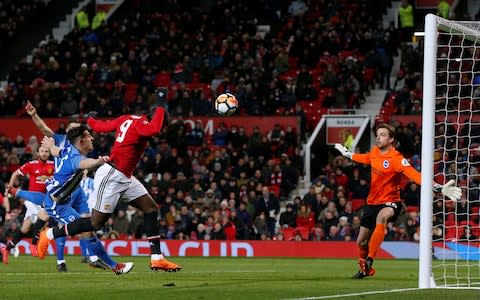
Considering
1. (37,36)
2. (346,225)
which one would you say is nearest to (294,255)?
(346,225)

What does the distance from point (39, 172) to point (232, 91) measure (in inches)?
478

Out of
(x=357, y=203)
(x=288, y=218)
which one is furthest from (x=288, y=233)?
(x=357, y=203)

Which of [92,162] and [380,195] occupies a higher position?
[92,162]

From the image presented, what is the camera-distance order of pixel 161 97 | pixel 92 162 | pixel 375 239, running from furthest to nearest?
pixel 375 239
pixel 92 162
pixel 161 97

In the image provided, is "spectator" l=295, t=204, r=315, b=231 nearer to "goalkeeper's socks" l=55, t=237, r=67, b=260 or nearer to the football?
"goalkeeper's socks" l=55, t=237, r=67, b=260

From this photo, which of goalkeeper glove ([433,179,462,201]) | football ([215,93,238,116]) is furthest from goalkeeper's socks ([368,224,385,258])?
football ([215,93,238,116])

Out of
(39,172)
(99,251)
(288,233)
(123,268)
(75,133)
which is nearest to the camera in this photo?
(123,268)

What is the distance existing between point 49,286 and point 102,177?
1579 millimetres

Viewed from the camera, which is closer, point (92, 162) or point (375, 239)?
point (92, 162)

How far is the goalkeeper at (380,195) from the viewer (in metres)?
14.8

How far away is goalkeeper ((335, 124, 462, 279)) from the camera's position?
14836mm

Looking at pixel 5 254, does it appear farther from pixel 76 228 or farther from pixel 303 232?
pixel 303 232

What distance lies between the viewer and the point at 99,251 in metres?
15.6

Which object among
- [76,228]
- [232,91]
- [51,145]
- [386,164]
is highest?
[232,91]
